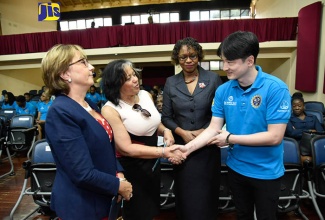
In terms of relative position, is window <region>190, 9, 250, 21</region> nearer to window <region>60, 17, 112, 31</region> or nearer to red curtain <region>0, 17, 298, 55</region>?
window <region>60, 17, 112, 31</region>

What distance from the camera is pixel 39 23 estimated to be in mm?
13078

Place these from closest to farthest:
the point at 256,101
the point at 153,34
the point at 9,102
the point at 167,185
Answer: the point at 256,101
the point at 167,185
the point at 9,102
the point at 153,34

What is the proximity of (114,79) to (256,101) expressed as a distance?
81cm

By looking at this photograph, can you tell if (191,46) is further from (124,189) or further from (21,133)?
(21,133)

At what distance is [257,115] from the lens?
126cm

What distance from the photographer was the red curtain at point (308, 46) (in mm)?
6074

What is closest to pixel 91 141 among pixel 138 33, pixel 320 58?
pixel 320 58

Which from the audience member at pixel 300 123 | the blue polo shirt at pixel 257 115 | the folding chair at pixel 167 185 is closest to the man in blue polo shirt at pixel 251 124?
the blue polo shirt at pixel 257 115

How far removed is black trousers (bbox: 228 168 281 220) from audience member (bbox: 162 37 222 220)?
0.19m

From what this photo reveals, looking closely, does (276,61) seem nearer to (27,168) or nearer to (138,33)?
(138,33)

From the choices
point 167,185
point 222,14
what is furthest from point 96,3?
point 167,185

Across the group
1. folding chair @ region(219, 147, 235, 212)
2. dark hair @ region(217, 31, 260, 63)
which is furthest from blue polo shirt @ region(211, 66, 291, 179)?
folding chair @ region(219, 147, 235, 212)

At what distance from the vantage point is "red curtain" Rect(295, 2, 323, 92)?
19.9ft

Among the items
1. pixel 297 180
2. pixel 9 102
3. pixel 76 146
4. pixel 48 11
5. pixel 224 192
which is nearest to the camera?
pixel 76 146
